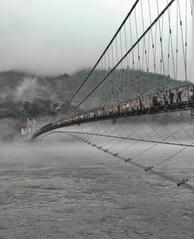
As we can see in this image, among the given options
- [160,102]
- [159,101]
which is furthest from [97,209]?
[159,101]

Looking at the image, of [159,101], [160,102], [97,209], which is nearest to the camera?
[97,209]

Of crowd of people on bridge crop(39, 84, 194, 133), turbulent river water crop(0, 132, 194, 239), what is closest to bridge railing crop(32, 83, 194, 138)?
crowd of people on bridge crop(39, 84, 194, 133)

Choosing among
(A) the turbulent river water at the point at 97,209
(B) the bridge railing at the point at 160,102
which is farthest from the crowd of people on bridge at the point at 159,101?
(A) the turbulent river water at the point at 97,209

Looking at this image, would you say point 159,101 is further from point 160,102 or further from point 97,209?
point 97,209

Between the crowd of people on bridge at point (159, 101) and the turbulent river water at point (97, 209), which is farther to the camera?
the crowd of people on bridge at point (159, 101)

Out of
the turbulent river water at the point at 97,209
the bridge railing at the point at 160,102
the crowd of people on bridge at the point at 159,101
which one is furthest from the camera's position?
the crowd of people on bridge at the point at 159,101

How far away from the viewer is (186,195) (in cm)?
3425

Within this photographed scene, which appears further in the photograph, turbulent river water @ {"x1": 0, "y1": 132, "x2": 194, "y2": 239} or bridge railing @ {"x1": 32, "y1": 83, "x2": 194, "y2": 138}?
bridge railing @ {"x1": 32, "y1": 83, "x2": 194, "y2": 138}

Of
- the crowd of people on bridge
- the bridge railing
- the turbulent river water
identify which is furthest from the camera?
the crowd of people on bridge

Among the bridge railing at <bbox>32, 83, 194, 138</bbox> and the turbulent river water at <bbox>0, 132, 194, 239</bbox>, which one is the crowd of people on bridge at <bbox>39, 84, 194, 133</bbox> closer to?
the bridge railing at <bbox>32, 83, 194, 138</bbox>

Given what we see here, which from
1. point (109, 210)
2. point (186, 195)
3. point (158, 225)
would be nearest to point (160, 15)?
point (186, 195)

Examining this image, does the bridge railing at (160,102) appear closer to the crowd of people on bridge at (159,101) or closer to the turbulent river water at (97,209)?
the crowd of people on bridge at (159,101)

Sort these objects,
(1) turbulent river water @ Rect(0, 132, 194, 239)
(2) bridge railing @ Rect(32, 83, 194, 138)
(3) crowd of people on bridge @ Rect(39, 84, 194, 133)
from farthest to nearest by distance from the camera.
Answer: (3) crowd of people on bridge @ Rect(39, 84, 194, 133) → (2) bridge railing @ Rect(32, 83, 194, 138) → (1) turbulent river water @ Rect(0, 132, 194, 239)

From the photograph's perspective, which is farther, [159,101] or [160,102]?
[159,101]
